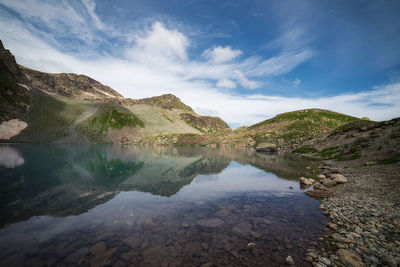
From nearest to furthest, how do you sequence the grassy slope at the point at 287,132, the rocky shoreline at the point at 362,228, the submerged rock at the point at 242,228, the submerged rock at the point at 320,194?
the rocky shoreline at the point at 362,228, the submerged rock at the point at 242,228, the submerged rock at the point at 320,194, the grassy slope at the point at 287,132

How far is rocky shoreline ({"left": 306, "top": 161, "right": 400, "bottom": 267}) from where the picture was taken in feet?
31.2

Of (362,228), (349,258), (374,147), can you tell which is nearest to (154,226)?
(349,258)

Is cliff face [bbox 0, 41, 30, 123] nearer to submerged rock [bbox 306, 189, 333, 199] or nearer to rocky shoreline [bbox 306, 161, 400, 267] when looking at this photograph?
submerged rock [bbox 306, 189, 333, 199]

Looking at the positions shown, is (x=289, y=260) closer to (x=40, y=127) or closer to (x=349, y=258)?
(x=349, y=258)

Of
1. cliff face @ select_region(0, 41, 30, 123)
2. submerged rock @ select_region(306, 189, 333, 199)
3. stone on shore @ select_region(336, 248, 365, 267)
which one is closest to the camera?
stone on shore @ select_region(336, 248, 365, 267)

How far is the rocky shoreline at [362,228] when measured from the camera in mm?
9523

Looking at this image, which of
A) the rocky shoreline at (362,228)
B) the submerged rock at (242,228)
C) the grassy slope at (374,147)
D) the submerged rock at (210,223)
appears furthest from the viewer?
the grassy slope at (374,147)

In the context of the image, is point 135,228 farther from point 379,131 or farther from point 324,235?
point 379,131

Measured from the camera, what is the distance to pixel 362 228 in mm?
12672

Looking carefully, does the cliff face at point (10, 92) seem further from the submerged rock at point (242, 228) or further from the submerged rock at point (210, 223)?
the submerged rock at point (242, 228)

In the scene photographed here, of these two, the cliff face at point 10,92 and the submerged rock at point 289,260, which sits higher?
the cliff face at point 10,92

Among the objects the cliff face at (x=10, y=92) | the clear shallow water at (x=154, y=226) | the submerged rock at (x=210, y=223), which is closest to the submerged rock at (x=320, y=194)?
the clear shallow water at (x=154, y=226)

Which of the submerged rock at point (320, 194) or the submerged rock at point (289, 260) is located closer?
the submerged rock at point (289, 260)

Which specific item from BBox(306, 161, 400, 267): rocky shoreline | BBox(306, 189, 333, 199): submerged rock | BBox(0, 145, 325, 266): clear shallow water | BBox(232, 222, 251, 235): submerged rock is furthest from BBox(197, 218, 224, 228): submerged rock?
BBox(306, 189, 333, 199): submerged rock
